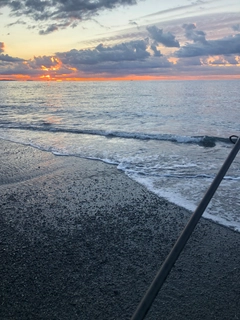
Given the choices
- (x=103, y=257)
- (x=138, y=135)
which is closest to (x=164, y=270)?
(x=103, y=257)

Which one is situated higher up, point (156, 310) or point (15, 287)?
point (15, 287)

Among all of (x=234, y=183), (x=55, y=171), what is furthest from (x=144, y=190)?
(x=55, y=171)

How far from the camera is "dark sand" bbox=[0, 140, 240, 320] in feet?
11.0

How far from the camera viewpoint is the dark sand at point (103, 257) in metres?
3.36

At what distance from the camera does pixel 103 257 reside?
14.4 ft

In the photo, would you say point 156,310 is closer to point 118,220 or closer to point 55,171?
point 118,220

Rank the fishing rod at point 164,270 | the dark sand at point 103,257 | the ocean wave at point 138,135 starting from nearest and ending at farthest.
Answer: the fishing rod at point 164,270 → the dark sand at point 103,257 → the ocean wave at point 138,135

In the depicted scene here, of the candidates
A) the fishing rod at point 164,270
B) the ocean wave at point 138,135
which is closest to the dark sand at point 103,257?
the fishing rod at point 164,270

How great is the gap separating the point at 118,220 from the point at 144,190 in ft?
6.42

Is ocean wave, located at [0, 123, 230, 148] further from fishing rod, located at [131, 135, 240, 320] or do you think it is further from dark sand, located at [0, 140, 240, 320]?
fishing rod, located at [131, 135, 240, 320]

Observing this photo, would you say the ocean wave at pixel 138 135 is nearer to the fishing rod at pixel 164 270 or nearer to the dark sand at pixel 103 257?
the dark sand at pixel 103 257

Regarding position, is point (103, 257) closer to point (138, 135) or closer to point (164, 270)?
point (164, 270)

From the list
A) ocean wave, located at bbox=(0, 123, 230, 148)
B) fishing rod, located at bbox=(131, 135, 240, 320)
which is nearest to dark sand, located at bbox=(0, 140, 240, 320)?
fishing rod, located at bbox=(131, 135, 240, 320)

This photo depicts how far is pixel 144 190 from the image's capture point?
24.7 ft
